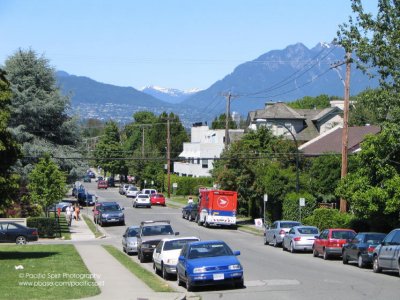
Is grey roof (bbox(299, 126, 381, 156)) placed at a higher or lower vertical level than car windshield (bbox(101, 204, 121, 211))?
higher

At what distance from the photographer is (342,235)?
3284 centimetres

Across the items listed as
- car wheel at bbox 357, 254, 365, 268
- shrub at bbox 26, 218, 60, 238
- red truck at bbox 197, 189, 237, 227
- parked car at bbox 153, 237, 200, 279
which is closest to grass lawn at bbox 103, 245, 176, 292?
parked car at bbox 153, 237, 200, 279

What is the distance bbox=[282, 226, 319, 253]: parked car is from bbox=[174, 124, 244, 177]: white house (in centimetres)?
5677

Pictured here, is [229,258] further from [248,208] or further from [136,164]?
[136,164]

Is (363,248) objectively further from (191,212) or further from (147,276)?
(191,212)

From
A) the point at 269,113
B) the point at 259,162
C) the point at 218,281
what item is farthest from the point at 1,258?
the point at 269,113

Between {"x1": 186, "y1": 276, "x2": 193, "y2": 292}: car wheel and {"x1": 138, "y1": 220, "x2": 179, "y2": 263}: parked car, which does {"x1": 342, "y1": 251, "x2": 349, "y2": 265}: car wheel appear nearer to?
{"x1": 138, "y1": 220, "x2": 179, "y2": 263}: parked car

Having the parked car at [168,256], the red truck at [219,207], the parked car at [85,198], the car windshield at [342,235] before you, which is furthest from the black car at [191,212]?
the parked car at [168,256]

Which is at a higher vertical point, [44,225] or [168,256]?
[168,256]

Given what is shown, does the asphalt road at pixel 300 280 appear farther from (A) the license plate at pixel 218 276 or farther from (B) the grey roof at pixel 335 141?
(B) the grey roof at pixel 335 141

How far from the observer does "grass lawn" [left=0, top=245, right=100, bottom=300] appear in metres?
18.3

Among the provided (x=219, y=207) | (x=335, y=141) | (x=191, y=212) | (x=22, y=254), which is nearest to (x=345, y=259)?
(x=22, y=254)

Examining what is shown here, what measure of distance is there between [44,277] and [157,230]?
1220 centimetres

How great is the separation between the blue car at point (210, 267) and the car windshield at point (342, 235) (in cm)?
1185
